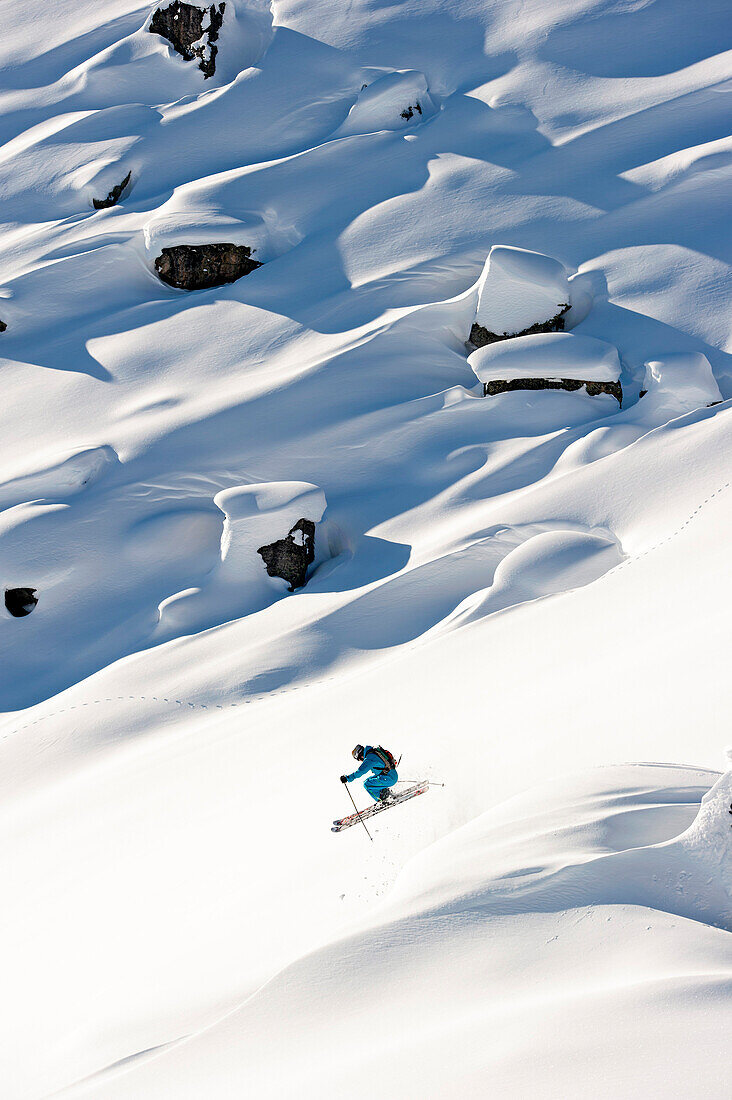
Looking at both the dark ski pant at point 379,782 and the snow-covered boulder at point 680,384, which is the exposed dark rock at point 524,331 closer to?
the snow-covered boulder at point 680,384

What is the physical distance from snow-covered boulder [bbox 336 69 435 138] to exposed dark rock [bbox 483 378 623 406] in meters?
7.25

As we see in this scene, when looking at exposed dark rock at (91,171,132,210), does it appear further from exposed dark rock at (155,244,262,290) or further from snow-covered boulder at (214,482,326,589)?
snow-covered boulder at (214,482,326,589)

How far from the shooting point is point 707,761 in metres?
5.63

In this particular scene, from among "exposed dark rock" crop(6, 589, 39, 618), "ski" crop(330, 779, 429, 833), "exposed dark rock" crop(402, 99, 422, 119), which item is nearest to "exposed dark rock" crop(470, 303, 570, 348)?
"exposed dark rock" crop(402, 99, 422, 119)

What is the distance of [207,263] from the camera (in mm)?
15984

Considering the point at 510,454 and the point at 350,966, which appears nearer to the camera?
the point at 350,966

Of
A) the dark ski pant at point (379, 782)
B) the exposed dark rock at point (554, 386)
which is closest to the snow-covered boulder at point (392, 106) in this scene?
the exposed dark rock at point (554, 386)

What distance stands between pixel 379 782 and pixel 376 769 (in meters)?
0.09

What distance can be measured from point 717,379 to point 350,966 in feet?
33.4

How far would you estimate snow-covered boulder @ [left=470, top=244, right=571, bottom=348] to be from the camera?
13.7 meters

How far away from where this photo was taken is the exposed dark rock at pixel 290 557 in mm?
11656

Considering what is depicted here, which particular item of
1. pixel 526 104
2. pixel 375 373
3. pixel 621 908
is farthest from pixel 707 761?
pixel 526 104

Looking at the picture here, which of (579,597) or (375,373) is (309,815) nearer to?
(579,597)

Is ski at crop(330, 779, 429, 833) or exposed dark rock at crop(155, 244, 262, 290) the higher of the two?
exposed dark rock at crop(155, 244, 262, 290)
